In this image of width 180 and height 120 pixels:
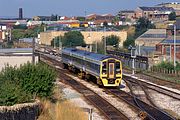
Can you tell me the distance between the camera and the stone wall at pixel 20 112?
18753 mm

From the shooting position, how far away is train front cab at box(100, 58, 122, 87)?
119ft

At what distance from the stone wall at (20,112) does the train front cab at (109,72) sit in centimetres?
1538

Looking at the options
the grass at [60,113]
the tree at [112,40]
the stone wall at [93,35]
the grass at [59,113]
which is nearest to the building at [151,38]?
the tree at [112,40]

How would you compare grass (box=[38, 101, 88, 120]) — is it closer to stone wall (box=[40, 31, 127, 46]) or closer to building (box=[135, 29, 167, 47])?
building (box=[135, 29, 167, 47])

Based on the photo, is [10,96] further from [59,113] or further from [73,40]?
[73,40]

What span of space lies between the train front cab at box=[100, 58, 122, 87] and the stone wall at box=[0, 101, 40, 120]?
15377 millimetres

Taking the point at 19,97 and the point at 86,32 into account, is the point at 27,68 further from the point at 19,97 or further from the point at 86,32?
the point at 86,32

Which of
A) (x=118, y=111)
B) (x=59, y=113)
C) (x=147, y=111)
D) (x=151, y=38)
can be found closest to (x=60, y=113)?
(x=59, y=113)

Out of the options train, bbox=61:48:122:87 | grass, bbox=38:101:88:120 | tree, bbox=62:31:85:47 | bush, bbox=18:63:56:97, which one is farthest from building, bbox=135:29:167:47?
Result: grass, bbox=38:101:88:120

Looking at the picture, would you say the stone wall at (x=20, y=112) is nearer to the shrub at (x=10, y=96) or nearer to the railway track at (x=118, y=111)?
the shrub at (x=10, y=96)

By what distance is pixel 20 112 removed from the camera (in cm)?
1942

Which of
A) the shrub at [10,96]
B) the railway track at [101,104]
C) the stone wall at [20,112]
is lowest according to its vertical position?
the railway track at [101,104]

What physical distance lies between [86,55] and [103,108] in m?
18.3

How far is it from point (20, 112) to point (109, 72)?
1744 centimetres
